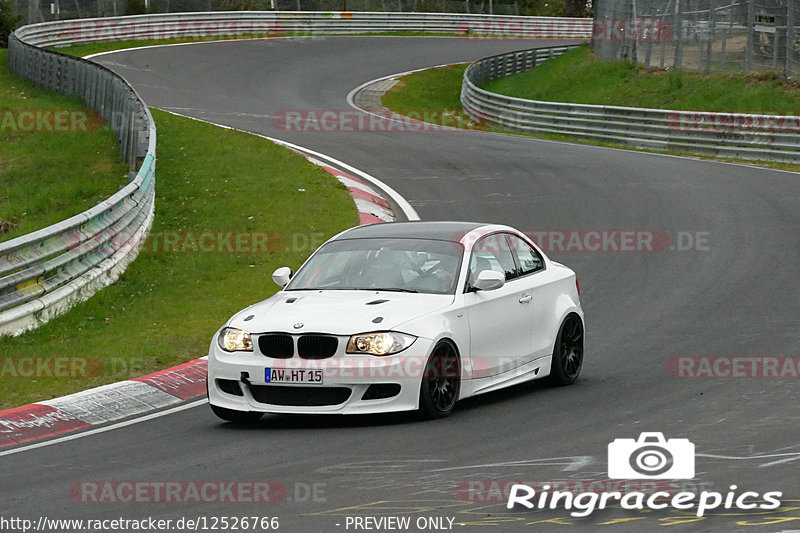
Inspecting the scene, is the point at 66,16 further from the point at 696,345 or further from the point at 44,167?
the point at 696,345

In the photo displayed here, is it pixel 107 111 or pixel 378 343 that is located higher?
pixel 378 343

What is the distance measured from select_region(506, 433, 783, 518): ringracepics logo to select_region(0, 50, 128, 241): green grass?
1338cm

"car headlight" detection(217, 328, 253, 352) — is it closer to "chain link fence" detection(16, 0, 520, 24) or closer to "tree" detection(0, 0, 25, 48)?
"tree" detection(0, 0, 25, 48)

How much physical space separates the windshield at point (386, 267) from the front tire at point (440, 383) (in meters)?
0.66

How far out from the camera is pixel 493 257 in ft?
35.3

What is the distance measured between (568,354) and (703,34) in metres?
27.0

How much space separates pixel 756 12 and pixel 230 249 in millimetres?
20221

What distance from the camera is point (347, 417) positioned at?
9.64m

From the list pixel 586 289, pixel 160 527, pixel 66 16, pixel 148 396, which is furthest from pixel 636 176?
pixel 66 16

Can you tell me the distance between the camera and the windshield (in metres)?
10.1

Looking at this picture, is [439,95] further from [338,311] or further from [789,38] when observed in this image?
[338,311]

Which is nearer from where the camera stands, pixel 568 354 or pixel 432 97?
pixel 568 354

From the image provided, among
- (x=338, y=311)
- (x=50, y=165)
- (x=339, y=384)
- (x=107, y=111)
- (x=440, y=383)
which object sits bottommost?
(x=50, y=165)

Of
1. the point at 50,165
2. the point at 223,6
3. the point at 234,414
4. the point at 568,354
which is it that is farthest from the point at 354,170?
the point at 223,6
